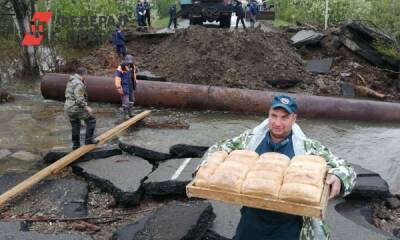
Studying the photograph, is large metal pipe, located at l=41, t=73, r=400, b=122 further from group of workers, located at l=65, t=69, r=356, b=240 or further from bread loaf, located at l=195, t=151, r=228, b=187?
bread loaf, located at l=195, t=151, r=228, b=187

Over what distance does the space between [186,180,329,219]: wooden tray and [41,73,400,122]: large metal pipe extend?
8.08 meters

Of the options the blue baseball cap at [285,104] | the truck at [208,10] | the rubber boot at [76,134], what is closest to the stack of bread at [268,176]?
the blue baseball cap at [285,104]

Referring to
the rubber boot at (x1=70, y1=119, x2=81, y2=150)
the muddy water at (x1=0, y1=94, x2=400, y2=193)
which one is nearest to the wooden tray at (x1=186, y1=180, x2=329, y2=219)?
the muddy water at (x1=0, y1=94, x2=400, y2=193)

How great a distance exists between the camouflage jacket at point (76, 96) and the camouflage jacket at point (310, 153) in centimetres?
445

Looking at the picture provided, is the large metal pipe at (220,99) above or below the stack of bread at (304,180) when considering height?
below

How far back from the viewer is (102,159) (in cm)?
675

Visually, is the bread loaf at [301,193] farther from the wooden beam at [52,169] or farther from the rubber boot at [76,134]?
the rubber boot at [76,134]

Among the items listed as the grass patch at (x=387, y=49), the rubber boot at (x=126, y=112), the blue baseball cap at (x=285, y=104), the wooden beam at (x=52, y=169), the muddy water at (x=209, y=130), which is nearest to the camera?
the blue baseball cap at (x=285, y=104)

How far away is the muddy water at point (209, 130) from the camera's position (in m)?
7.64

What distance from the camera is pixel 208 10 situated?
2233 cm

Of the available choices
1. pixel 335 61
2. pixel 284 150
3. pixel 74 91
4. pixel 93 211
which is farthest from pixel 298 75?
pixel 284 150

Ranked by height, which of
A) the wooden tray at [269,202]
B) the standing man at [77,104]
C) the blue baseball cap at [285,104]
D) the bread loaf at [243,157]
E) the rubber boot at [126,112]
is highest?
the blue baseball cap at [285,104]

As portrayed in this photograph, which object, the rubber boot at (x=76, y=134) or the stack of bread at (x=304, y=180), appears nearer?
the stack of bread at (x=304, y=180)

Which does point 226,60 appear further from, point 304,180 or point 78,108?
point 304,180
